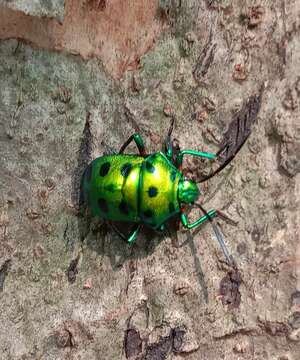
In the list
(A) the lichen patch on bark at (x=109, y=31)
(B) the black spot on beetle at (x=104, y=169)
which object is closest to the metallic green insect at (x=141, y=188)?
(B) the black spot on beetle at (x=104, y=169)

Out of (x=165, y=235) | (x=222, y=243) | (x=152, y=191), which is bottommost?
(x=222, y=243)

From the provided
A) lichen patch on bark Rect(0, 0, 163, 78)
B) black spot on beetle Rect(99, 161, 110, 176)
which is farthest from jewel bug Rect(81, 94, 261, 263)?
lichen patch on bark Rect(0, 0, 163, 78)

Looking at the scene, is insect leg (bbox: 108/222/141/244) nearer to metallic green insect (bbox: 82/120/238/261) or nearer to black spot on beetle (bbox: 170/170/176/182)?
metallic green insect (bbox: 82/120/238/261)

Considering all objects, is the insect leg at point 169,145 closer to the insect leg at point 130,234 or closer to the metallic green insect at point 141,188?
the metallic green insect at point 141,188

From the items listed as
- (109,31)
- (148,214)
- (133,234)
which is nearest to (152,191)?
(148,214)

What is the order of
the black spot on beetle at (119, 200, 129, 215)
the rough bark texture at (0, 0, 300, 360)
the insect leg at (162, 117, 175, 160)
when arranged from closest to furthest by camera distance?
the rough bark texture at (0, 0, 300, 360) → the insect leg at (162, 117, 175, 160) → the black spot on beetle at (119, 200, 129, 215)

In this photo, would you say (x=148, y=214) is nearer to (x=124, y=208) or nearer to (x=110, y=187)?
(x=124, y=208)

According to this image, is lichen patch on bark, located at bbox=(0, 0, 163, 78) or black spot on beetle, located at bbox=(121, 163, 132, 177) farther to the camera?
black spot on beetle, located at bbox=(121, 163, 132, 177)

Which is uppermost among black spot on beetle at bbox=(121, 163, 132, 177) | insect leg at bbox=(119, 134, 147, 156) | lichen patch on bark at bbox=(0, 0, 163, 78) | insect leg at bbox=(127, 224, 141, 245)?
lichen patch on bark at bbox=(0, 0, 163, 78)
